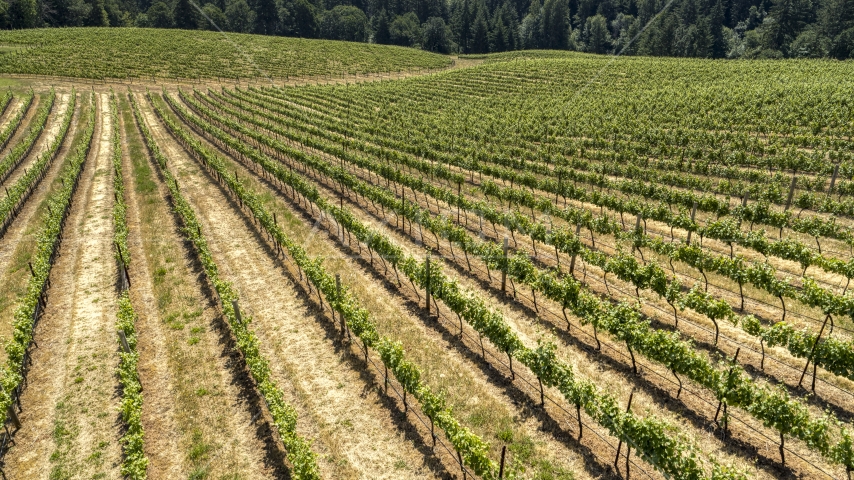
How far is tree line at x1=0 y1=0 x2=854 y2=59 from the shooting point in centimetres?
12062

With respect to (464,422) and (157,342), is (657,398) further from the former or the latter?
(157,342)

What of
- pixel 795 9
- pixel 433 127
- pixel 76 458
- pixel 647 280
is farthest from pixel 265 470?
pixel 795 9

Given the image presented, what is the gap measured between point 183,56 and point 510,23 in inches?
4047

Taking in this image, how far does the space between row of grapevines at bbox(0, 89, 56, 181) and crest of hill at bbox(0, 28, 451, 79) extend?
27906 millimetres

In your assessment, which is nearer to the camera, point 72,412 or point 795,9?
point 72,412

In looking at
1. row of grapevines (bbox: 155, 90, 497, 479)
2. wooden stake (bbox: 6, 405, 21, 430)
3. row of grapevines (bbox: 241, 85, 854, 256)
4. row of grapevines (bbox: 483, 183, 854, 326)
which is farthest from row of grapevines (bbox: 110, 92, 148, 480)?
row of grapevines (bbox: 241, 85, 854, 256)

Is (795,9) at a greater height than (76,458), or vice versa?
(795,9)

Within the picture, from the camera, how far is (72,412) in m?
15.2

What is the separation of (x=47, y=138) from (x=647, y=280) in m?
60.1

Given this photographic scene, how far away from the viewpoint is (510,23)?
158m

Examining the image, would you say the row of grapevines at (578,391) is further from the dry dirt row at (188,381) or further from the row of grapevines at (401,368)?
the dry dirt row at (188,381)

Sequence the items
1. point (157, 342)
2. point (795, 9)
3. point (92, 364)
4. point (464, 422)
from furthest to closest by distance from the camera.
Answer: point (795, 9) → point (157, 342) → point (92, 364) → point (464, 422)

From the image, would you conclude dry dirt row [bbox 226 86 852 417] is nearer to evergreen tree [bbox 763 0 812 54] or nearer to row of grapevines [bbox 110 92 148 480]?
row of grapevines [bbox 110 92 148 480]

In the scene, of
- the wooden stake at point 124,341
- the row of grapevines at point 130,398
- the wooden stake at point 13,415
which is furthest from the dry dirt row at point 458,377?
the wooden stake at point 13,415
